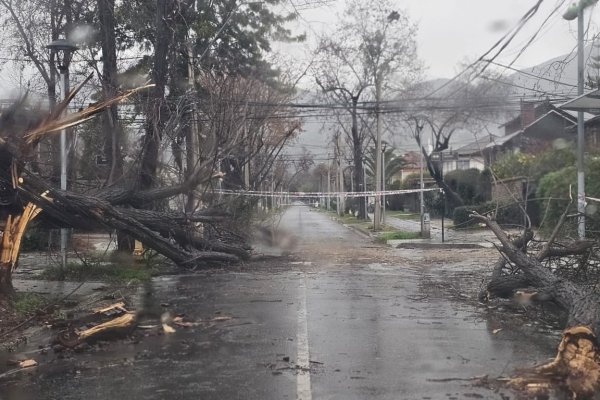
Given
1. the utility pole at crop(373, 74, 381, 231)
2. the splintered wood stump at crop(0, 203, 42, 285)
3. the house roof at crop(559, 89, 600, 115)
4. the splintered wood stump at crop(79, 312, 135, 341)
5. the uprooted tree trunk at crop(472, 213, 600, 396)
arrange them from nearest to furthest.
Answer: the uprooted tree trunk at crop(472, 213, 600, 396) < the splintered wood stump at crop(79, 312, 135, 341) < the splintered wood stump at crop(0, 203, 42, 285) < the house roof at crop(559, 89, 600, 115) < the utility pole at crop(373, 74, 381, 231)

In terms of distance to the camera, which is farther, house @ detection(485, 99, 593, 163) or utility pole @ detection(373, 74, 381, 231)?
house @ detection(485, 99, 593, 163)

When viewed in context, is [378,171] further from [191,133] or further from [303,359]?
[303,359]

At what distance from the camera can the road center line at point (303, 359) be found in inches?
223

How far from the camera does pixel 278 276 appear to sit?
14.5 m

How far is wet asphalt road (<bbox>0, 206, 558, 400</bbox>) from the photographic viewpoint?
5.82m

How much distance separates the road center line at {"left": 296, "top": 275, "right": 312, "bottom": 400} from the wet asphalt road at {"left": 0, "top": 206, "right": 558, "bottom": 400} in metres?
0.01

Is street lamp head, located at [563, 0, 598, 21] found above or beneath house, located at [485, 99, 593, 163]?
beneath

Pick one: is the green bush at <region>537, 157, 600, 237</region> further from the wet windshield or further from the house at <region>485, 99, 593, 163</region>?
the house at <region>485, 99, 593, 163</region>

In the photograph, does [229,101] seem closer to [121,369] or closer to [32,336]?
[32,336]

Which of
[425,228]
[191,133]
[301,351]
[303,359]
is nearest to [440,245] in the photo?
[425,228]

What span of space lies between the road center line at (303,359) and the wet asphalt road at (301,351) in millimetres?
12

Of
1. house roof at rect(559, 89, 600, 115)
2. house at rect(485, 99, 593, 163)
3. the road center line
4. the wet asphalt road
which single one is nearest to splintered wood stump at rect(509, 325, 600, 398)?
the wet asphalt road

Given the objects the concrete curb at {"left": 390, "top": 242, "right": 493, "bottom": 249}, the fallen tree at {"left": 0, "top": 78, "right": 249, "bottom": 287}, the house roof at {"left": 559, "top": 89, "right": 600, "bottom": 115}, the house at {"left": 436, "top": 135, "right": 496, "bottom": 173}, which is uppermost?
the house at {"left": 436, "top": 135, "right": 496, "bottom": 173}

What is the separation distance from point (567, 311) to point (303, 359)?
336 centimetres
